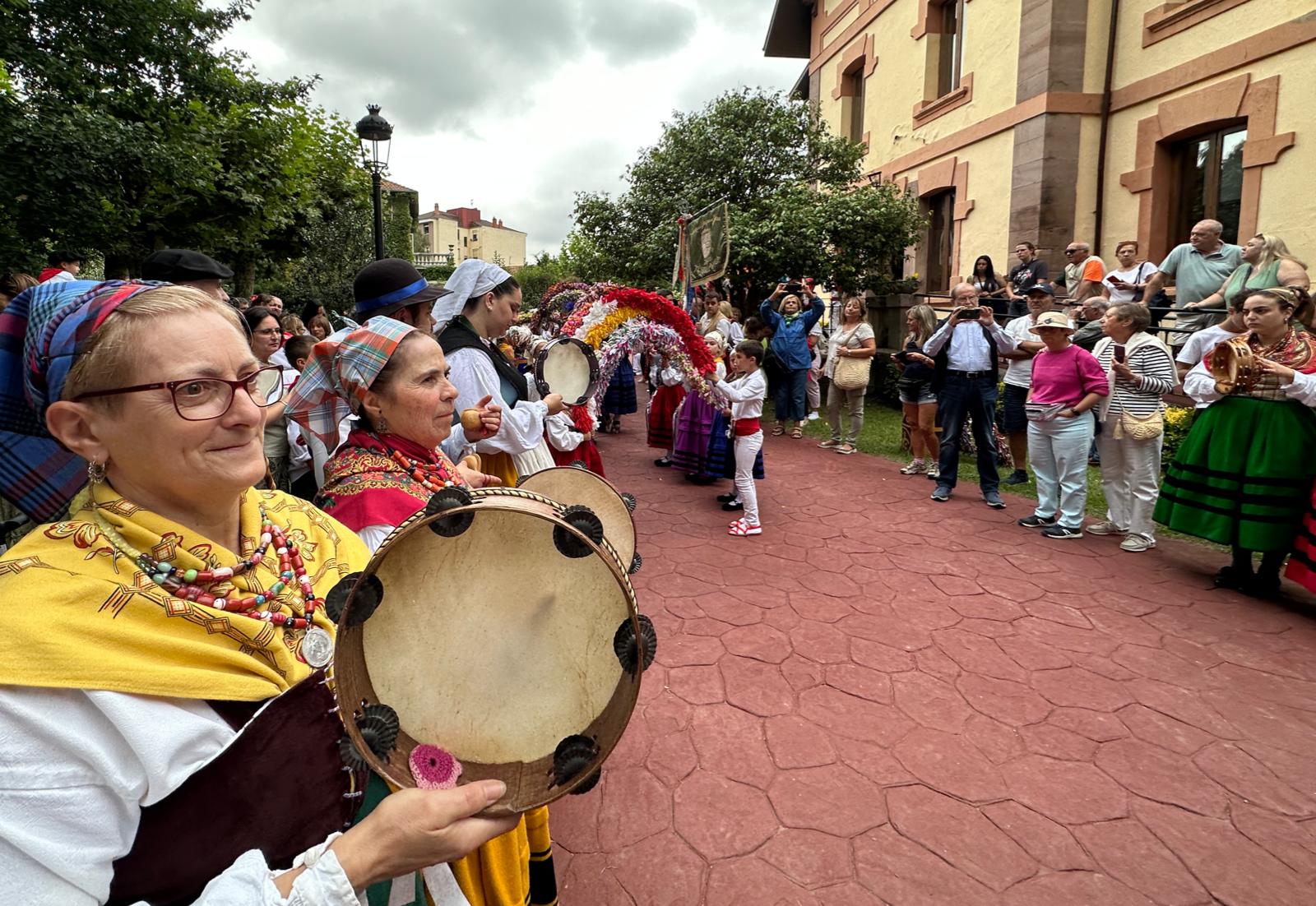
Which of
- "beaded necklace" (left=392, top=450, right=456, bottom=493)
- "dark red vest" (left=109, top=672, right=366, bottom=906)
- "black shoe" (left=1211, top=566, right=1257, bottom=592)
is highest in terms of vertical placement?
"beaded necklace" (left=392, top=450, right=456, bottom=493)

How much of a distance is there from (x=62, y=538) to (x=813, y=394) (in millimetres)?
11153

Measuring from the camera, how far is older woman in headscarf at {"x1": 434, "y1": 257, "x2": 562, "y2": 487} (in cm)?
331

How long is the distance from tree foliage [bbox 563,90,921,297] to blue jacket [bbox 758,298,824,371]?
2.49 meters

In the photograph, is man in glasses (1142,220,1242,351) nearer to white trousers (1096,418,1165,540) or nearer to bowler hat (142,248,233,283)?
white trousers (1096,418,1165,540)

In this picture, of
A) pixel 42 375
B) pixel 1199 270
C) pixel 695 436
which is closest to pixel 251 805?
pixel 42 375

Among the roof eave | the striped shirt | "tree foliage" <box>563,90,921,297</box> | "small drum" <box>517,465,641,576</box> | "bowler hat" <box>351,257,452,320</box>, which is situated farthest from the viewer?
the roof eave

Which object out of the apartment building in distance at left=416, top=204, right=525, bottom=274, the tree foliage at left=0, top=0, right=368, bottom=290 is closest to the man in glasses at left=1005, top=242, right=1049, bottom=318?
the tree foliage at left=0, top=0, right=368, bottom=290

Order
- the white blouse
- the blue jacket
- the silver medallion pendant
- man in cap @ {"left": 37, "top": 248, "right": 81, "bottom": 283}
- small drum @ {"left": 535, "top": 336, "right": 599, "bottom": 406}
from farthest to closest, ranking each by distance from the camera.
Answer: the blue jacket < the white blouse < man in cap @ {"left": 37, "top": 248, "right": 81, "bottom": 283} < small drum @ {"left": 535, "top": 336, "right": 599, "bottom": 406} < the silver medallion pendant

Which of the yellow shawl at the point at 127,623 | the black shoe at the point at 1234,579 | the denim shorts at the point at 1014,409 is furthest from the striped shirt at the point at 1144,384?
the yellow shawl at the point at 127,623

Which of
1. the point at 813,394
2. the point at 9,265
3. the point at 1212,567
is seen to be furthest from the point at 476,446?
the point at 813,394

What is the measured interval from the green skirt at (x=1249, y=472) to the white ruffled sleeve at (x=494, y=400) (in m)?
4.57

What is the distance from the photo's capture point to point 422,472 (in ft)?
6.82

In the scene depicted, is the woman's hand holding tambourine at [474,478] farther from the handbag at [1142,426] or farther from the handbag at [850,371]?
the handbag at [850,371]

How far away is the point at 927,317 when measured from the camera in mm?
8156
